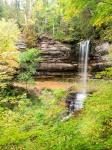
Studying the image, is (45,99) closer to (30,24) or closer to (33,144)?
(33,144)

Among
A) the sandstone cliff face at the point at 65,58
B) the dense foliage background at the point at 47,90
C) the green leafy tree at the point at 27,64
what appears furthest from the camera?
the sandstone cliff face at the point at 65,58

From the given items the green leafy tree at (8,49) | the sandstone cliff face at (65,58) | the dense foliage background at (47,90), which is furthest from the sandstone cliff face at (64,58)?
the green leafy tree at (8,49)

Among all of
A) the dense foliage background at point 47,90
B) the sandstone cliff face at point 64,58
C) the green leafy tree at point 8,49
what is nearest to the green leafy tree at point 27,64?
the dense foliage background at point 47,90

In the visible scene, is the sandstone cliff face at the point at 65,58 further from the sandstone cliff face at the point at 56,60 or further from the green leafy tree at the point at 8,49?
the green leafy tree at the point at 8,49

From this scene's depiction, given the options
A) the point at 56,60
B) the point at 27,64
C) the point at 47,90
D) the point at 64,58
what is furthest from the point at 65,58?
the point at 47,90

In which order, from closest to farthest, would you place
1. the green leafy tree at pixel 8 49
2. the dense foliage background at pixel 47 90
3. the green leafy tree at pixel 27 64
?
the dense foliage background at pixel 47 90
the green leafy tree at pixel 8 49
the green leafy tree at pixel 27 64

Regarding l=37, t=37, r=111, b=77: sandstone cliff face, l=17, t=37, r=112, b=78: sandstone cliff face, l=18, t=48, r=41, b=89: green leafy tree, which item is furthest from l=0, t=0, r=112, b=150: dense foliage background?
l=37, t=37, r=111, b=77: sandstone cliff face

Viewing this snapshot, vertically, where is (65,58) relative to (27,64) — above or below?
above

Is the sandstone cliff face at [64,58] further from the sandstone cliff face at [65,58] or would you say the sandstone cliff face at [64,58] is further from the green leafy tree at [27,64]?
the green leafy tree at [27,64]

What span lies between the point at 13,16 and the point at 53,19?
26.4ft

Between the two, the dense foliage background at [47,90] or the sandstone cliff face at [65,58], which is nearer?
the dense foliage background at [47,90]

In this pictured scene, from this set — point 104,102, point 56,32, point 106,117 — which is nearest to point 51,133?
point 106,117

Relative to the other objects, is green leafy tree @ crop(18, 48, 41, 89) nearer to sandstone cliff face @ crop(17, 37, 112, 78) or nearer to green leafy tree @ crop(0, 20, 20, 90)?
green leafy tree @ crop(0, 20, 20, 90)

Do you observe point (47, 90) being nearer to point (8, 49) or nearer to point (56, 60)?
point (8, 49)
